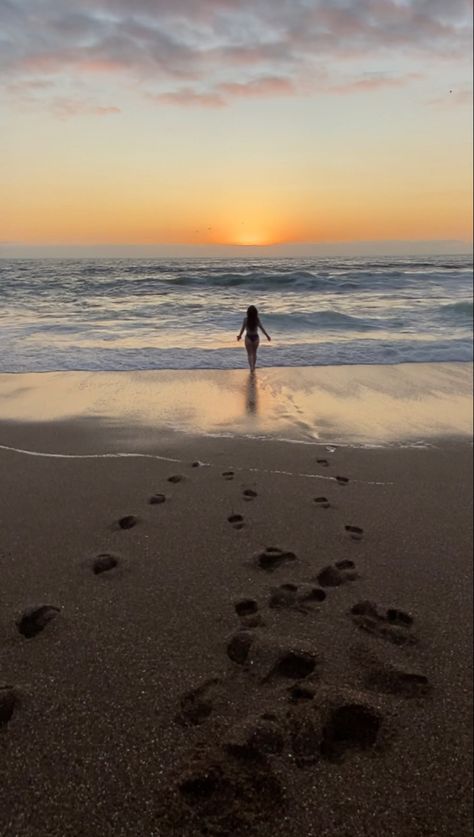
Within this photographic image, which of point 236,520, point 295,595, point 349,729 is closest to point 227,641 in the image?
point 295,595

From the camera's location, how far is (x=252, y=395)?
7082mm

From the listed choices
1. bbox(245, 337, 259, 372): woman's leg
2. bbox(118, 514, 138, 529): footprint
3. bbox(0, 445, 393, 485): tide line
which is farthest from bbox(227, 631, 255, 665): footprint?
bbox(245, 337, 259, 372): woman's leg

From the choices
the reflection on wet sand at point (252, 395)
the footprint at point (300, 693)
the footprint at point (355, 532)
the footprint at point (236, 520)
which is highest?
the reflection on wet sand at point (252, 395)

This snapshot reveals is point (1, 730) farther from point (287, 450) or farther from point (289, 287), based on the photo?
point (289, 287)

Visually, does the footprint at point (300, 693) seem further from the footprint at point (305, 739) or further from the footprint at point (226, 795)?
the footprint at point (226, 795)

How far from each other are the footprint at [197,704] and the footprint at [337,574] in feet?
3.18

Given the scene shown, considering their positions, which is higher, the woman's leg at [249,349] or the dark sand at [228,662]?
the woman's leg at [249,349]

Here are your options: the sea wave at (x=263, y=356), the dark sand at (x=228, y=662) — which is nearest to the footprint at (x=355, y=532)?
the dark sand at (x=228, y=662)

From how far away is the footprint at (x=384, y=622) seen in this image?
2.65 meters

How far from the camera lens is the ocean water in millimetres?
4109

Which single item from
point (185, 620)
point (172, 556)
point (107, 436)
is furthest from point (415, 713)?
point (107, 436)

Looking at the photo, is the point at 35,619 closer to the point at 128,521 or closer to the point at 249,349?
the point at 128,521

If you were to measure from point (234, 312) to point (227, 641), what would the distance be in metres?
3.94

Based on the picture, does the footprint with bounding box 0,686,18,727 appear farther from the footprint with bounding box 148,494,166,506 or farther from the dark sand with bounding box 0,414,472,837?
the footprint with bounding box 148,494,166,506
